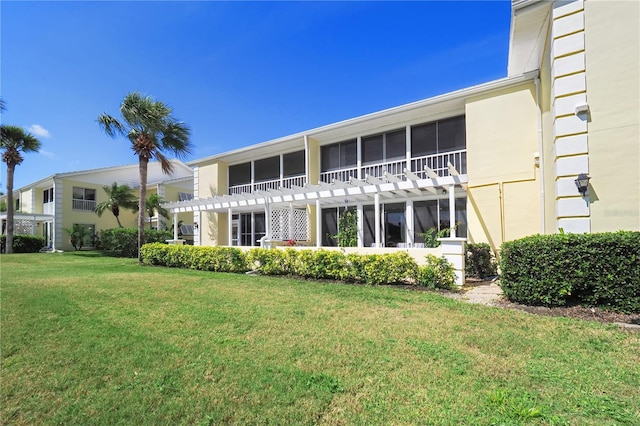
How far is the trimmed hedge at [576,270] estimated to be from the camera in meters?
5.29

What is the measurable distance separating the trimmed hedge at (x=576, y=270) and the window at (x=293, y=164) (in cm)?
1180

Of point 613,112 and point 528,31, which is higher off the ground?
point 528,31

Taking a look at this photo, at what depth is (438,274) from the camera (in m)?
8.04

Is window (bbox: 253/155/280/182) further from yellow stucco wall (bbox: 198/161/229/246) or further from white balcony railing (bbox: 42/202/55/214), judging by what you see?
white balcony railing (bbox: 42/202/55/214)

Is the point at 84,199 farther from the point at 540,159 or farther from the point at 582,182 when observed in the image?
the point at 582,182

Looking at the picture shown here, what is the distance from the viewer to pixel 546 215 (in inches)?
364

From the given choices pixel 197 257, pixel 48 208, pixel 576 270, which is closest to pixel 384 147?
pixel 197 257

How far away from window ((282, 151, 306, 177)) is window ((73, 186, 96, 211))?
20252 mm

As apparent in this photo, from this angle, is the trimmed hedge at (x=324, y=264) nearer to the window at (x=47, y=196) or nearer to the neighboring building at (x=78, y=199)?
the neighboring building at (x=78, y=199)

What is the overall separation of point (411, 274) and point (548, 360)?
472 cm

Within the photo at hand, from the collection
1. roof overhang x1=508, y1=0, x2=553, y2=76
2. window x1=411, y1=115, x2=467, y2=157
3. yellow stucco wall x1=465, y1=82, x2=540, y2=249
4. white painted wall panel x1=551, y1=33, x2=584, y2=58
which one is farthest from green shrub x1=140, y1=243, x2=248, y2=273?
roof overhang x1=508, y1=0, x2=553, y2=76

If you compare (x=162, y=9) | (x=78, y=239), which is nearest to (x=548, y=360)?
(x=162, y=9)

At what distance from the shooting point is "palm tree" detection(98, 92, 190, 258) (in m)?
15.5

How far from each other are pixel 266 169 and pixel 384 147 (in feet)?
23.3
